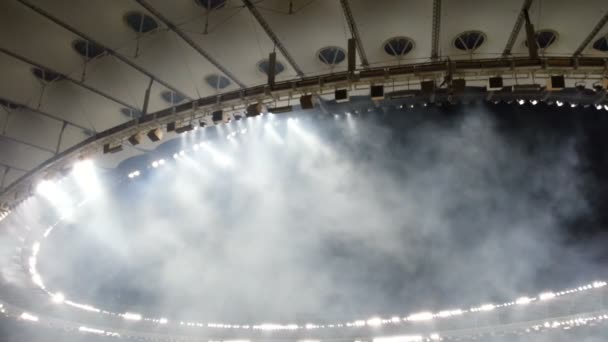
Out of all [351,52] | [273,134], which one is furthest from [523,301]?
[351,52]

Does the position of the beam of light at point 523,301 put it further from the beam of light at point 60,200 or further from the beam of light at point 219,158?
the beam of light at point 60,200

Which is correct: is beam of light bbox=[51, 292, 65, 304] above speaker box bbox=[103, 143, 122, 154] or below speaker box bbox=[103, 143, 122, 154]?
below

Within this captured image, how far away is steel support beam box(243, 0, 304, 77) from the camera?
4.07m

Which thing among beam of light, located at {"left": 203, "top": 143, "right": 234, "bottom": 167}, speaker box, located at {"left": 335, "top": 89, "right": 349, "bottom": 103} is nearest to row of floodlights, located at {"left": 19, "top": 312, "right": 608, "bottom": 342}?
beam of light, located at {"left": 203, "top": 143, "right": 234, "bottom": 167}

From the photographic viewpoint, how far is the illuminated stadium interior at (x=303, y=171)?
4277 millimetres

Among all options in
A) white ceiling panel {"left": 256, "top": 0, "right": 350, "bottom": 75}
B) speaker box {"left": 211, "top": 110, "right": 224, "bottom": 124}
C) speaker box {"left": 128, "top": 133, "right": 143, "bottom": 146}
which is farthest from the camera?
speaker box {"left": 128, "top": 133, "right": 143, "bottom": 146}

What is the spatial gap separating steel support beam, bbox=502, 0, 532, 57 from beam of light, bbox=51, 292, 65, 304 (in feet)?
38.7

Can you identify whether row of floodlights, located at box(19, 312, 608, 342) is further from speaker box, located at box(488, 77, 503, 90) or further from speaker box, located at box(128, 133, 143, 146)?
speaker box, located at box(488, 77, 503, 90)

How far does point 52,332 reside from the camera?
12.1 m

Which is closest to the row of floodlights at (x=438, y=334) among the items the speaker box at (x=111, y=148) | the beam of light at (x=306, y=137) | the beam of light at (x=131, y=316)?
the beam of light at (x=131, y=316)

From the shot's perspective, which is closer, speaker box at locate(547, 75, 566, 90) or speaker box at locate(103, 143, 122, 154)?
speaker box at locate(547, 75, 566, 90)

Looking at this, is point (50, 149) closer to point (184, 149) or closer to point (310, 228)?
point (184, 149)

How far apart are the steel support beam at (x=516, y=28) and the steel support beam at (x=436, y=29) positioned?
30.5 inches

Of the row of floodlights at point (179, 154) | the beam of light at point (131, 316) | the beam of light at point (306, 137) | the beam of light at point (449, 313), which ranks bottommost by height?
the beam of light at point (449, 313)
